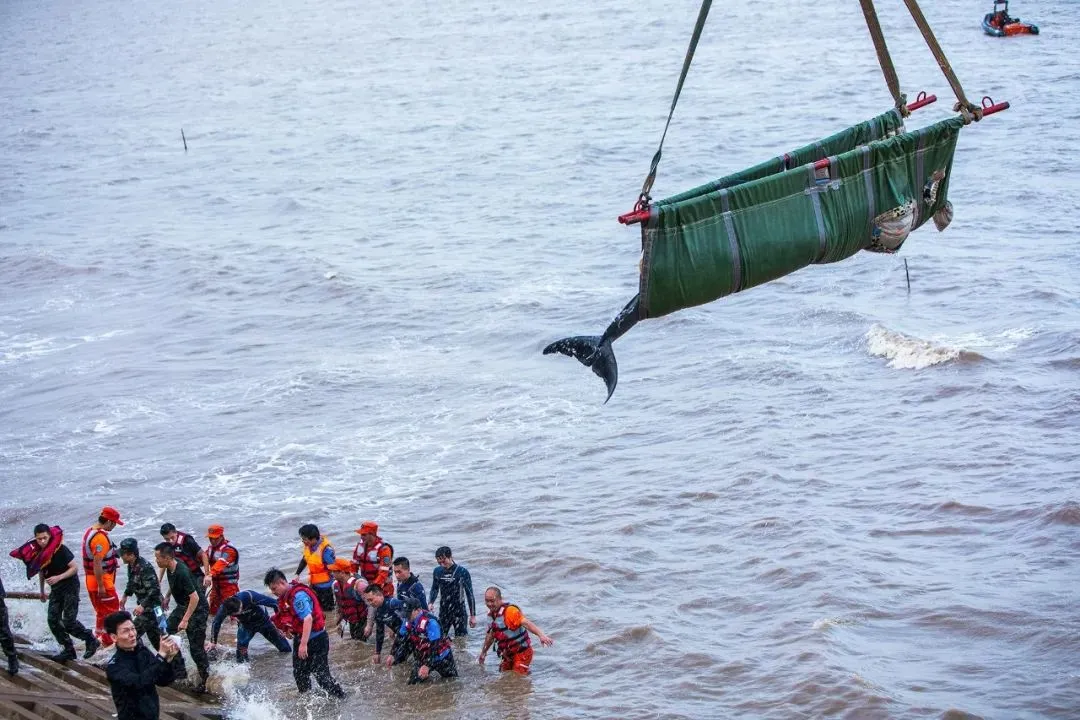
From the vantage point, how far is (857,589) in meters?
15.0

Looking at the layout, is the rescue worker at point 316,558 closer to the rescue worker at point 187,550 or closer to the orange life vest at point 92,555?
the rescue worker at point 187,550

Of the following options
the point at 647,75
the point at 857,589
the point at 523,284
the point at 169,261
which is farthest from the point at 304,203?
the point at 857,589

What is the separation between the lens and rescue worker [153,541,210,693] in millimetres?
11625

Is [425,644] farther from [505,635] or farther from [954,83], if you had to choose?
[954,83]

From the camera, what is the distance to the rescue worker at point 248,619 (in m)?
12.4

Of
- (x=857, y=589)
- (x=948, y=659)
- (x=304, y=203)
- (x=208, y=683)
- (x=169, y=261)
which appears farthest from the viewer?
(x=304, y=203)

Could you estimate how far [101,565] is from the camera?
1239cm

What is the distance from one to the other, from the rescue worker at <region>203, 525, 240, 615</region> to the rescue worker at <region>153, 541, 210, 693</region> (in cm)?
92

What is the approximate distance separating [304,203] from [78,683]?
32.5 metres

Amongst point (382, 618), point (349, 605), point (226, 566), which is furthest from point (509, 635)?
point (226, 566)

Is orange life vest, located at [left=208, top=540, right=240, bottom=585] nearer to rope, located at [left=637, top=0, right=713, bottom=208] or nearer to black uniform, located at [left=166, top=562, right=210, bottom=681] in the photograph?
black uniform, located at [left=166, top=562, right=210, bottom=681]

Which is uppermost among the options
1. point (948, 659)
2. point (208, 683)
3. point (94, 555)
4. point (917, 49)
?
point (917, 49)

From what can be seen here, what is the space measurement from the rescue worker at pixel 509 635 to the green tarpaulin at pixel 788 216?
409 cm

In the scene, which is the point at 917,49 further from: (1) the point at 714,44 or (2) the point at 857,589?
(2) the point at 857,589
